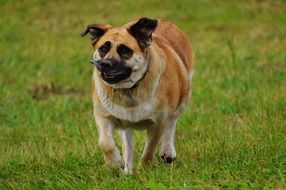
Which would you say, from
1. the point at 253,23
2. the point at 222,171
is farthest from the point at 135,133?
the point at 253,23

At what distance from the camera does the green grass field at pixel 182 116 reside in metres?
7.79

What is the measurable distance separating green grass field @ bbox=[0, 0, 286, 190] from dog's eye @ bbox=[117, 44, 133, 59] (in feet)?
3.70

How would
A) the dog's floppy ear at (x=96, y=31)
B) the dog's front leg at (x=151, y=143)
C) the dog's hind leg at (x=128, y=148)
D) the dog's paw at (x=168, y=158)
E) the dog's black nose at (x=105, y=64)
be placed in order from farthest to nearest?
the dog's hind leg at (x=128, y=148) < the dog's paw at (x=168, y=158) < the dog's front leg at (x=151, y=143) < the dog's floppy ear at (x=96, y=31) < the dog's black nose at (x=105, y=64)

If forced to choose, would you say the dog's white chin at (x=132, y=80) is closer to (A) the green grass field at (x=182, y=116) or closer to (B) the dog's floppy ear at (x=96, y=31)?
(B) the dog's floppy ear at (x=96, y=31)

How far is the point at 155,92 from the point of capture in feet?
26.9

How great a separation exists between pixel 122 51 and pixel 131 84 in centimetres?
38

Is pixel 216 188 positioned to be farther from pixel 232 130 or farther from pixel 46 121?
pixel 46 121

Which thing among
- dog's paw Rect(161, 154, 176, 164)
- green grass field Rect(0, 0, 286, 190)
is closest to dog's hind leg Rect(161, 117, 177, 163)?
dog's paw Rect(161, 154, 176, 164)

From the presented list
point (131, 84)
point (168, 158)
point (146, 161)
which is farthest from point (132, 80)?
point (168, 158)

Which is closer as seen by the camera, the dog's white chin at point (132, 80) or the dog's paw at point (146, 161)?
the dog's white chin at point (132, 80)

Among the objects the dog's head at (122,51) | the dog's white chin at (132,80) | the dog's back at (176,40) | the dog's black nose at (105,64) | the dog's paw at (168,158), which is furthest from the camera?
the dog's back at (176,40)

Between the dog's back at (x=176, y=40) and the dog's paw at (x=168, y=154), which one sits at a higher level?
the dog's back at (x=176, y=40)

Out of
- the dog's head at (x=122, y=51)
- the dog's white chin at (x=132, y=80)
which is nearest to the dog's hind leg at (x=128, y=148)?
the dog's white chin at (x=132, y=80)

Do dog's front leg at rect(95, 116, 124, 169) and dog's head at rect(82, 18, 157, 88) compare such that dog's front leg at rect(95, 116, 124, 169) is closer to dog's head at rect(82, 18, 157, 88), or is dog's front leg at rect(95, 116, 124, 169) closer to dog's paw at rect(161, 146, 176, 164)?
dog's head at rect(82, 18, 157, 88)
